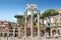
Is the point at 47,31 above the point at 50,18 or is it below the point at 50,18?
below

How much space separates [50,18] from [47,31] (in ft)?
24.0

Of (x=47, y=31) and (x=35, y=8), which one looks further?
(x=47, y=31)

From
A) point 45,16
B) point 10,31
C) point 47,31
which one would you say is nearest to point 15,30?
point 10,31

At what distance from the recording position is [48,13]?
1953 inches

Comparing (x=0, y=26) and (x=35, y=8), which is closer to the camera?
(x=35, y=8)

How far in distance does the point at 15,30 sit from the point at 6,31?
6.90 feet

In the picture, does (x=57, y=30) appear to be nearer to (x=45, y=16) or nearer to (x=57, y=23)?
(x=57, y=23)

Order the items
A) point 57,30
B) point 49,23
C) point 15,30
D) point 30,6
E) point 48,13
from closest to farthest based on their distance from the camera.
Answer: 1. point 30,6
2. point 57,30
3. point 15,30
4. point 49,23
5. point 48,13

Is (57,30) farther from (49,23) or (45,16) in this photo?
(45,16)

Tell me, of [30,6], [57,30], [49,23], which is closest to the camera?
[30,6]

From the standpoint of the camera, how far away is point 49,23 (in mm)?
46500

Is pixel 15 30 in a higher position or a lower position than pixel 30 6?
lower

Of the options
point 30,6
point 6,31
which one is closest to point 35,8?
point 30,6

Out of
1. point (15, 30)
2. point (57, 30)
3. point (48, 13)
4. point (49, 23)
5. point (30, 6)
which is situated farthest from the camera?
point (48, 13)
